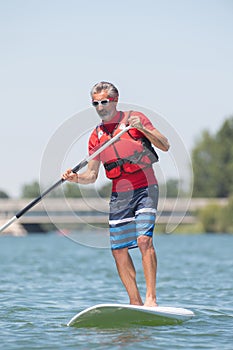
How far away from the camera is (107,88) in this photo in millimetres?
8672

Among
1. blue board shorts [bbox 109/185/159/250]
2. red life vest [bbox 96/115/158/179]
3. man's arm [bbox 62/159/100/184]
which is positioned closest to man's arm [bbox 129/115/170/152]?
red life vest [bbox 96/115/158/179]

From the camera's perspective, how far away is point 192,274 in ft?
58.6

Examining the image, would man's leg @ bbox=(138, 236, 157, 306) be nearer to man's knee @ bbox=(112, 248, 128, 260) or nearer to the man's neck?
man's knee @ bbox=(112, 248, 128, 260)

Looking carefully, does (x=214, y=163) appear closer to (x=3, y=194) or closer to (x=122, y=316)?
(x=3, y=194)

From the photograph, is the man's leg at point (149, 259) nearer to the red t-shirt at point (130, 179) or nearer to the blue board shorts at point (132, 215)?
the blue board shorts at point (132, 215)

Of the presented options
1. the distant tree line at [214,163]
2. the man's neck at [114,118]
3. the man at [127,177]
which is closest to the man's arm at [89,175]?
the man at [127,177]

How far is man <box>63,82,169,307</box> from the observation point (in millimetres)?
8625

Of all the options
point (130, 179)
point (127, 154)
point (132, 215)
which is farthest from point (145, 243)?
point (127, 154)

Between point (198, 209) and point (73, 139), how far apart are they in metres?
67.5

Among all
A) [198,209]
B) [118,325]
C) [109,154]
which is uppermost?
[109,154]

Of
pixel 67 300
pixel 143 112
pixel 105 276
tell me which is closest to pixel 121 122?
pixel 143 112

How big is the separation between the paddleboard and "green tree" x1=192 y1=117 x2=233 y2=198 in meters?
75.9

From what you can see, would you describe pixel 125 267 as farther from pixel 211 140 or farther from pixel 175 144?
pixel 211 140

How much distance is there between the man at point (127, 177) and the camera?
8625 mm
